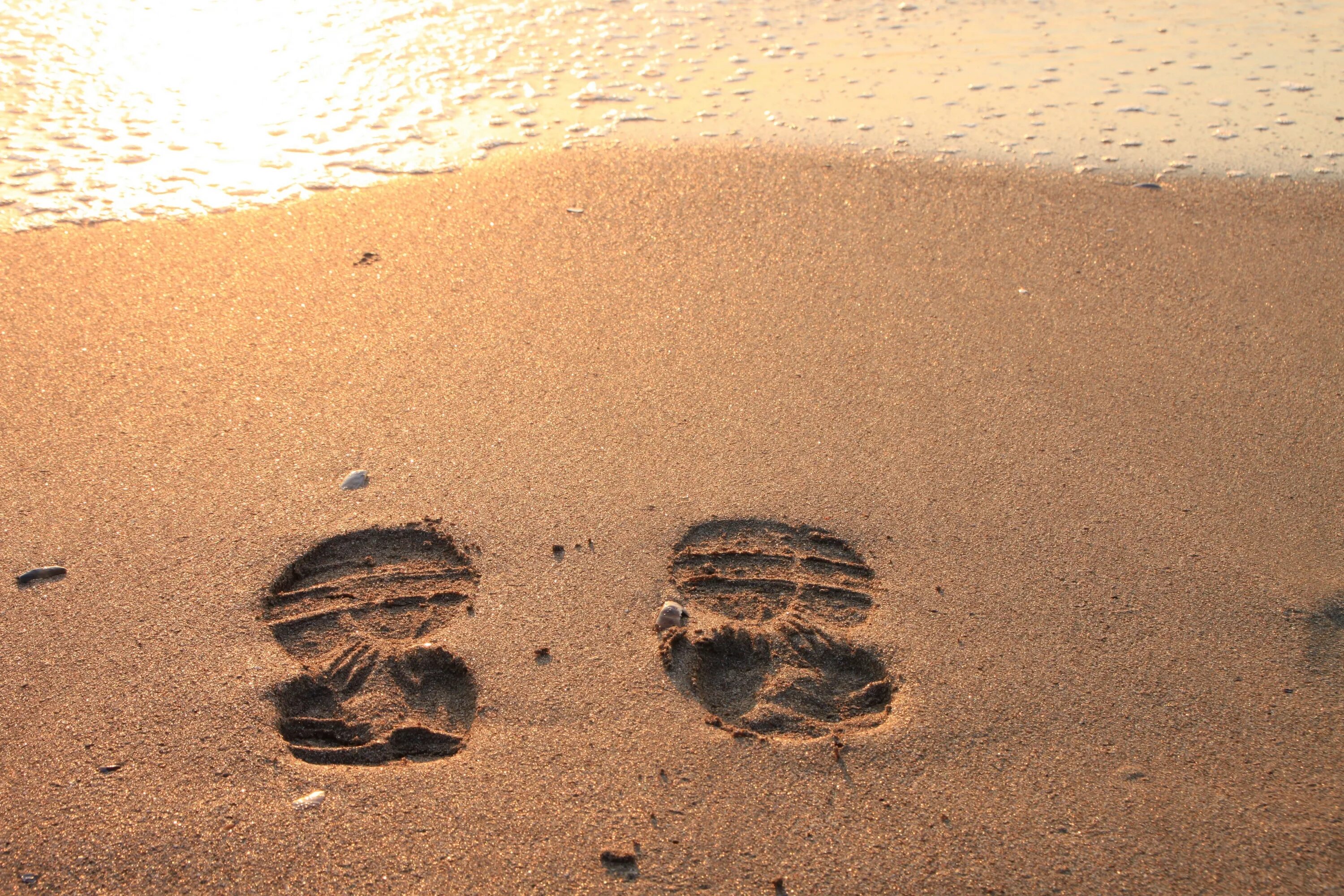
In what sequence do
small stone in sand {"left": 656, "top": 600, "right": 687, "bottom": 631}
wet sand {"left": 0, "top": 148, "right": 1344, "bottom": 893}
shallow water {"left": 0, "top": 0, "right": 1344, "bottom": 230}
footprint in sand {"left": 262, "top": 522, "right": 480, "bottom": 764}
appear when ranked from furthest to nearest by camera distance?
shallow water {"left": 0, "top": 0, "right": 1344, "bottom": 230}, small stone in sand {"left": 656, "top": 600, "right": 687, "bottom": 631}, footprint in sand {"left": 262, "top": 522, "right": 480, "bottom": 764}, wet sand {"left": 0, "top": 148, "right": 1344, "bottom": 893}

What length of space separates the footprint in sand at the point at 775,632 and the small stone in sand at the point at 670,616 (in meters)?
0.01

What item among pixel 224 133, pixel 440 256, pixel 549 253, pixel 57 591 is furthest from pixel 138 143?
pixel 57 591

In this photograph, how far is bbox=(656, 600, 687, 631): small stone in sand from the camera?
86.0 inches

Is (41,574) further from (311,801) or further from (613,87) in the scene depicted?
(613,87)

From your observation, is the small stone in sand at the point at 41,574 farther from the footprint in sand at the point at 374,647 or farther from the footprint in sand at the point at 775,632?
the footprint in sand at the point at 775,632

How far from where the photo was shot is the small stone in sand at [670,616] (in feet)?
7.17

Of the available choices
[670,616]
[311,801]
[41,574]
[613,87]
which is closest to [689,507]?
[670,616]

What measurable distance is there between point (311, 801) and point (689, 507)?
A: 103 cm

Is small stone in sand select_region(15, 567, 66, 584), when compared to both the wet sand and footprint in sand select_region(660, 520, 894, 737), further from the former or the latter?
footprint in sand select_region(660, 520, 894, 737)

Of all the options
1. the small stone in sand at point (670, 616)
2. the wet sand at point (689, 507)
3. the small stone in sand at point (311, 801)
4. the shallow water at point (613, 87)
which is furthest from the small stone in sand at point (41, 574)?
the shallow water at point (613, 87)

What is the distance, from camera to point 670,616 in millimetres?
2199

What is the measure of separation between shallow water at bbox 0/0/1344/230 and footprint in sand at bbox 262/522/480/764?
200 cm

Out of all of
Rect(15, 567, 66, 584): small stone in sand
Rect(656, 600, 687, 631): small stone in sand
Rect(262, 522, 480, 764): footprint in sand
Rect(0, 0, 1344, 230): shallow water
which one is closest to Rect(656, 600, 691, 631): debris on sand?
Rect(656, 600, 687, 631): small stone in sand

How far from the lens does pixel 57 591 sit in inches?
87.6
